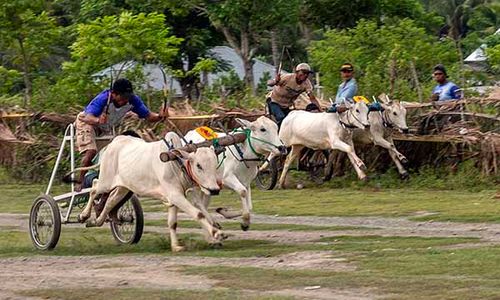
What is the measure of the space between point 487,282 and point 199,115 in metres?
15.4

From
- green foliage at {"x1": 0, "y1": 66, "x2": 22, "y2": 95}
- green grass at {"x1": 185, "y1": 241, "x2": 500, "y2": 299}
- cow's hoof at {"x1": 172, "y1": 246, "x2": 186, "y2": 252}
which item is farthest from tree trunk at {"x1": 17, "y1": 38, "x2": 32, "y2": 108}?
green grass at {"x1": 185, "y1": 241, "x2": 500, "y2": 299}

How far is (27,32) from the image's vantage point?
1219 inches

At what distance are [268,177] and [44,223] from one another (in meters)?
8.99

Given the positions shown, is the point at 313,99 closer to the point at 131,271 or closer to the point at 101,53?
the point at 101,53

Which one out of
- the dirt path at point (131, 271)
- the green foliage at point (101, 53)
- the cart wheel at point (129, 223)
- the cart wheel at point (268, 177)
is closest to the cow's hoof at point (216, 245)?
the dirt path at point (131, 271)

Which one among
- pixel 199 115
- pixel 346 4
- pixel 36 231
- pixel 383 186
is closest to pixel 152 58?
pixel 199 115

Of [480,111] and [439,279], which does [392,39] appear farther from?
[439,279]

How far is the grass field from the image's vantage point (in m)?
10.7

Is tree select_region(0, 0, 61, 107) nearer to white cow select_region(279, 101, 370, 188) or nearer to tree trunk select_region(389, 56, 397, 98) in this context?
white cow select_region(279, 101, 370, 188)

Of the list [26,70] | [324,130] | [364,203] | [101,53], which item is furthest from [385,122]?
[26,70]

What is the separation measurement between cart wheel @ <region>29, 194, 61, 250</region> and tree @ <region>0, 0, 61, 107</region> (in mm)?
14394

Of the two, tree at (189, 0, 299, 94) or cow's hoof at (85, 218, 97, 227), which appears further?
tree at (189, 0, 299, 94)

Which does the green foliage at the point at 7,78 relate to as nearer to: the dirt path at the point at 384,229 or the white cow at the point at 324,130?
the white cow at the point at 324,130

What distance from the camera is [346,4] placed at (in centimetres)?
3794
